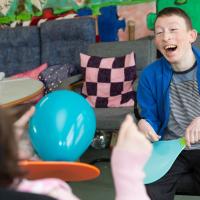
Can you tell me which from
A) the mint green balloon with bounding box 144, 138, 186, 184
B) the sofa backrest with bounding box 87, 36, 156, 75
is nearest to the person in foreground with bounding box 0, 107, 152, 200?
the mint green balloon with bounding box 144, 138, 186, 184

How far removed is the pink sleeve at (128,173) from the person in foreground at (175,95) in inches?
31.4

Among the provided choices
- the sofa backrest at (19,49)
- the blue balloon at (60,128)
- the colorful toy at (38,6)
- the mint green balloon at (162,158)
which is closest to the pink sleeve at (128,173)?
the blue balloon at (60,128)

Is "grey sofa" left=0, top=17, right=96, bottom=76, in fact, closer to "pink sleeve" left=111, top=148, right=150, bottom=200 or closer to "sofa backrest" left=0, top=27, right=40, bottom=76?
"sofa backrest" left=0, top=27, right=40, bottom=76

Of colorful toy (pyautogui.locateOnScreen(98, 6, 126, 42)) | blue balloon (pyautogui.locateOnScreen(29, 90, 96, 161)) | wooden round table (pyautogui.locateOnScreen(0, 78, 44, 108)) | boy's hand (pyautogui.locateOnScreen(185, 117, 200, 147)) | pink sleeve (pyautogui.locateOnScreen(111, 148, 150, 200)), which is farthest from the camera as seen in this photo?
colorful toy (pyautogui.locateOnScreen(98, 6, 126, 42))

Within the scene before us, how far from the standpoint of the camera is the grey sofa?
12.5 feet

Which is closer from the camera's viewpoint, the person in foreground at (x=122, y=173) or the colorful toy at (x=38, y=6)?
the person in foreground at (x=122, y=173)

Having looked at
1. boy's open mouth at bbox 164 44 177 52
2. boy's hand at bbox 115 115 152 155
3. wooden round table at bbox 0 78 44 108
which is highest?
boy's open mouth at bbox 164 44 177 52

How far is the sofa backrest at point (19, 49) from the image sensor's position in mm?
4180

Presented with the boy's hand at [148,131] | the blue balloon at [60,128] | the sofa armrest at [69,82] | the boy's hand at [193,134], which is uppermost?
the blue balloon at [60,128]

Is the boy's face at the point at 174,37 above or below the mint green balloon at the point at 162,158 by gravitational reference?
above

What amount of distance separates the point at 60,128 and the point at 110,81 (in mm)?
2170

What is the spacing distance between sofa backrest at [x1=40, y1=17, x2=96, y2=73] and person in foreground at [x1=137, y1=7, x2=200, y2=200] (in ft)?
6.89

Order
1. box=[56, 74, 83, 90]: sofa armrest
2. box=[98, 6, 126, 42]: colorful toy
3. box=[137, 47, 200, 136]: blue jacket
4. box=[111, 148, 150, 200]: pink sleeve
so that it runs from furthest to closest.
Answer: box=[98, 6, 126, 42]: colorful toy, box=[56, 74, 83, 90]: sofa armrest, box=[137, 47, 200, 136]: blue jacket, box=[111, 148, 150, 200]: pink sleeve

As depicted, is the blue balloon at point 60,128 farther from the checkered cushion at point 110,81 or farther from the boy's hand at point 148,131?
the checkered cushion at point 110,81
